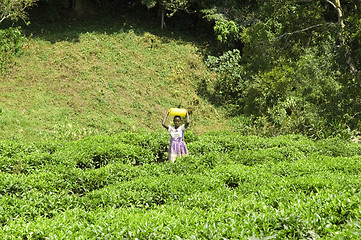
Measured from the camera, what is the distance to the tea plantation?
18.9ft

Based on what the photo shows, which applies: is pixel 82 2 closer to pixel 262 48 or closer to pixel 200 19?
pixel 200 19

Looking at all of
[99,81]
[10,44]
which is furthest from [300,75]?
[10,44]

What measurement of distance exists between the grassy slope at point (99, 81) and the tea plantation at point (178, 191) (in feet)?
14.9

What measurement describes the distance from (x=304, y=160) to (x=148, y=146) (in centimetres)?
407

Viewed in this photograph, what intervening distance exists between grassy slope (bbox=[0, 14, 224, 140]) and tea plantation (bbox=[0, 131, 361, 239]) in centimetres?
454

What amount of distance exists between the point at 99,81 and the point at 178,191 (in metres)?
12.0

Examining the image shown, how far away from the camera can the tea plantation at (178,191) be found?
5.77 meters

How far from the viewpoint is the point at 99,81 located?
19.2 metres

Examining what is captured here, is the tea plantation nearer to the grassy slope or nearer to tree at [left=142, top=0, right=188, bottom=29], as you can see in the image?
the grassy slope

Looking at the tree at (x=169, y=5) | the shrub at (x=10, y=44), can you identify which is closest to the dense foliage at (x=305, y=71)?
the tree at (x=169, y=5)

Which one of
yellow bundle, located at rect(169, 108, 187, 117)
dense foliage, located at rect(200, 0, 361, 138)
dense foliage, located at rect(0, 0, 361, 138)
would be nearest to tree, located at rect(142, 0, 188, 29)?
dense foliage, located at rect(0, 0, 361, 138)

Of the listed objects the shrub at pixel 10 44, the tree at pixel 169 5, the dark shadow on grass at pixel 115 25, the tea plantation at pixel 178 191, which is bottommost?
the tea plantation at pixel 178 191

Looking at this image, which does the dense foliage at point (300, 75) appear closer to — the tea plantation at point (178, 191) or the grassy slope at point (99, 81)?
the grassy slope at point (99, 81)

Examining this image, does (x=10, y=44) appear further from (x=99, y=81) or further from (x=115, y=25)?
(x=115, y=25)
